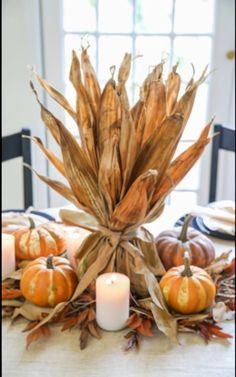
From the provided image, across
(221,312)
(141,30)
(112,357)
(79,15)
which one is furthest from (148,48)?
(112,357)

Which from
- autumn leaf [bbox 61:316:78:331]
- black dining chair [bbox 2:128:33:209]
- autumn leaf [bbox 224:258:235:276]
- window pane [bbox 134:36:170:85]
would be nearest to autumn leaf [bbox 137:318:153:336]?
autumn leaf [bbox 61:316:78:331]

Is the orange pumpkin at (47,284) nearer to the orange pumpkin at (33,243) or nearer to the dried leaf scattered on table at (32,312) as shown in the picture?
the dried leaf scattered on table at (32,312)

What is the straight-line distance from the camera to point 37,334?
2.49ft

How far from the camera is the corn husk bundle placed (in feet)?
2.55

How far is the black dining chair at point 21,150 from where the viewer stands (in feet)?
4.87

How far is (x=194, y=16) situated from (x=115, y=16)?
0.33 metres

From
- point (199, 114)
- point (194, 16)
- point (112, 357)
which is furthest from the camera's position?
point (199, 114)

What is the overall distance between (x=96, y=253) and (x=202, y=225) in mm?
433

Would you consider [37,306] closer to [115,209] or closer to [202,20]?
[115,209]

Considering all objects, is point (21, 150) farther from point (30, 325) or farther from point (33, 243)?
point (30, 325)

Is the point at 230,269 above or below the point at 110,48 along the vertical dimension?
below

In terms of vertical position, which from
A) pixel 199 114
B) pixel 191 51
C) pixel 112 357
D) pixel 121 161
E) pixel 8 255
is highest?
pixel 191 51

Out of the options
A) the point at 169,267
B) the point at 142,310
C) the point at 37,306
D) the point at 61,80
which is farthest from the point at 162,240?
the point at 61,80

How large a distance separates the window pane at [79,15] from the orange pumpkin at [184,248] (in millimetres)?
1358
